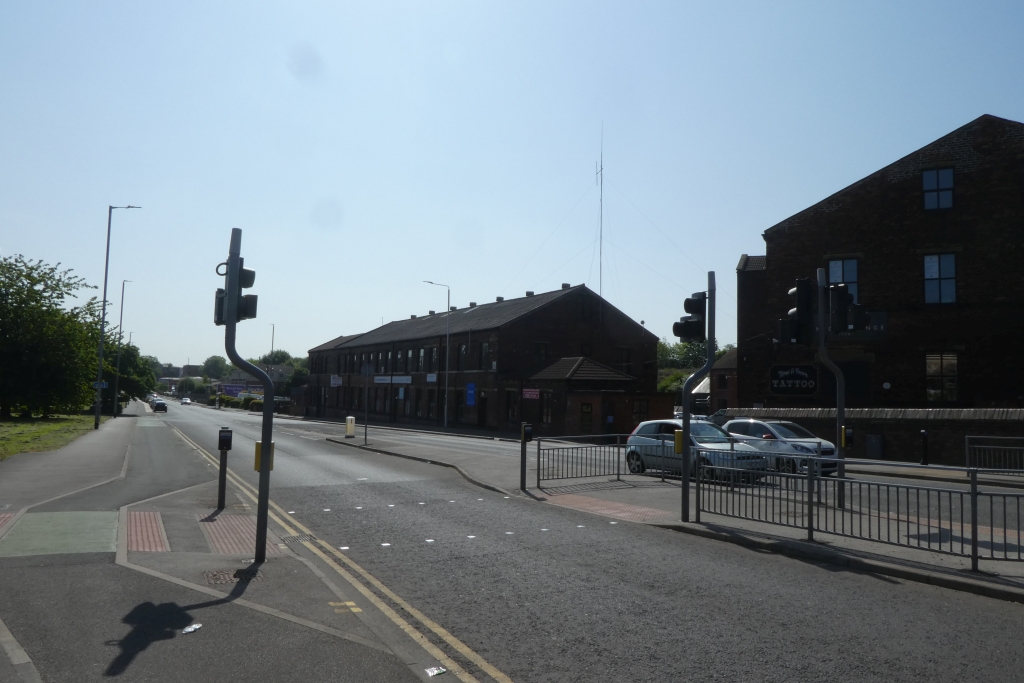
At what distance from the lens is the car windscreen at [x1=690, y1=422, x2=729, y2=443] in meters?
17.8

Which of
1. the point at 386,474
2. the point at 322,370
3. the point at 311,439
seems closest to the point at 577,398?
the point at 311,439

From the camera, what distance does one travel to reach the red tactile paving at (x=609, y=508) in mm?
12727

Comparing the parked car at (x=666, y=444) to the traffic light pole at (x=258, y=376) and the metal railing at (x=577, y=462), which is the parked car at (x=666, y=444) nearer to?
the metal railing at (x=577, y=462)

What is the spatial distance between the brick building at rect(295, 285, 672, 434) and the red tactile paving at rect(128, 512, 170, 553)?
3213 cm

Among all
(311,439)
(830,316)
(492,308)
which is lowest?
(311,439)

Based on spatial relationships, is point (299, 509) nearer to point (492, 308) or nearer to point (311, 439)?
point (311, 439)

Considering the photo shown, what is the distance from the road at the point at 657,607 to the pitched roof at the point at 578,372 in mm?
31950

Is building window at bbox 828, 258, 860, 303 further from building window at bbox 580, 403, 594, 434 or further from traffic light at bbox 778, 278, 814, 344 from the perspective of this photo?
Answer: traffic light at bbox 778, 278, 814, 344

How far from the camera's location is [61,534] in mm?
10039

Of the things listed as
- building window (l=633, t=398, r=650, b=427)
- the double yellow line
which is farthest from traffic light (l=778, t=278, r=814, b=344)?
building window (l=633, t=398, r=650, b=427)

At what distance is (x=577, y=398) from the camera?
43.4 m

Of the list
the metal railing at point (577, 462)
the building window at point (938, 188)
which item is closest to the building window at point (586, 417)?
the building window at point (938, 188)

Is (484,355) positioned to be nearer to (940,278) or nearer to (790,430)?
(940,278)

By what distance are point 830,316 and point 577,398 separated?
31.1 meters
